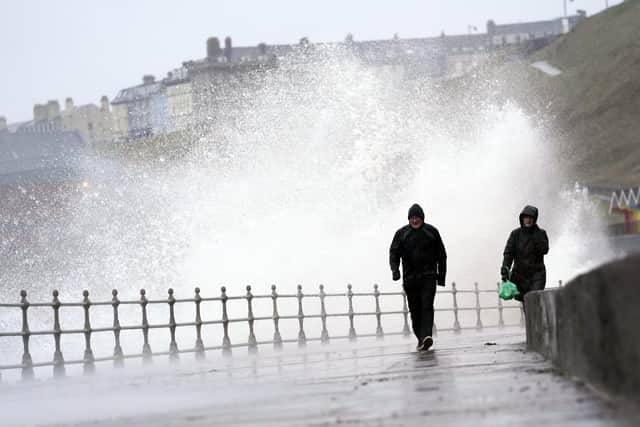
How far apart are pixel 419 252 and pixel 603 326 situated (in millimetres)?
10463

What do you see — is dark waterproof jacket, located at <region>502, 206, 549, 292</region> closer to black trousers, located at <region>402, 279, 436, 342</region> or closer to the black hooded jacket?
the black hooded jacket

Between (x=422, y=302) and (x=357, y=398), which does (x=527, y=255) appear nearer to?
(x=422, y=302)

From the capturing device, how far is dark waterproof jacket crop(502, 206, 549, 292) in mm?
17141

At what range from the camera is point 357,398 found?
995 centimetres

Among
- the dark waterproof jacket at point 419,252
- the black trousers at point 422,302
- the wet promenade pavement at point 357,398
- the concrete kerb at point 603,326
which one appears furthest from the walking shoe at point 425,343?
the concrete kerb at point 603,326

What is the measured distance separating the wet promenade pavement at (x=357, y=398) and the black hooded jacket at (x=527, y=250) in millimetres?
1162

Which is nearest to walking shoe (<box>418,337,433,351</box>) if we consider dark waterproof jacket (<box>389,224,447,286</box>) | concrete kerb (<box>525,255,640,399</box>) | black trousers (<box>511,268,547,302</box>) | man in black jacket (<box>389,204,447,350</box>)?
man in black jacket (<box>389,204,447,350</box>)

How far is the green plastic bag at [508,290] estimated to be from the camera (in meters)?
16.9

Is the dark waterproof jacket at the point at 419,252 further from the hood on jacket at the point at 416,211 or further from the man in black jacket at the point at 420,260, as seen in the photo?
the hood on jacket at the point at 416,211

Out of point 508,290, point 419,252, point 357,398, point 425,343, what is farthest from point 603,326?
point 425,343

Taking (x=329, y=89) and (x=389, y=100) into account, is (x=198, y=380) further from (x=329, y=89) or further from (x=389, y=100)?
(x=329, y=89)

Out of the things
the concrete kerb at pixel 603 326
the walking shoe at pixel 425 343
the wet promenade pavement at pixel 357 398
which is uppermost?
the concrete kerb at pixel 603 326

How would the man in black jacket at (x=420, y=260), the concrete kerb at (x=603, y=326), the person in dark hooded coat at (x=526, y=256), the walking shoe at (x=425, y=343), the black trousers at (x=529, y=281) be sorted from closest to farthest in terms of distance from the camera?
the concrete kerb at (x=603, y=326), the person in dark hooded coat at (x=526, y=256), the black trousers at (x=529, y=281), the man in black jacket at (x=420, y=260), the walking shoe at (x=425, y=343)

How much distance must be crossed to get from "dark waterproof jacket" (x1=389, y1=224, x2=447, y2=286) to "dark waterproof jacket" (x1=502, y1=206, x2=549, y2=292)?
0.88 meters
